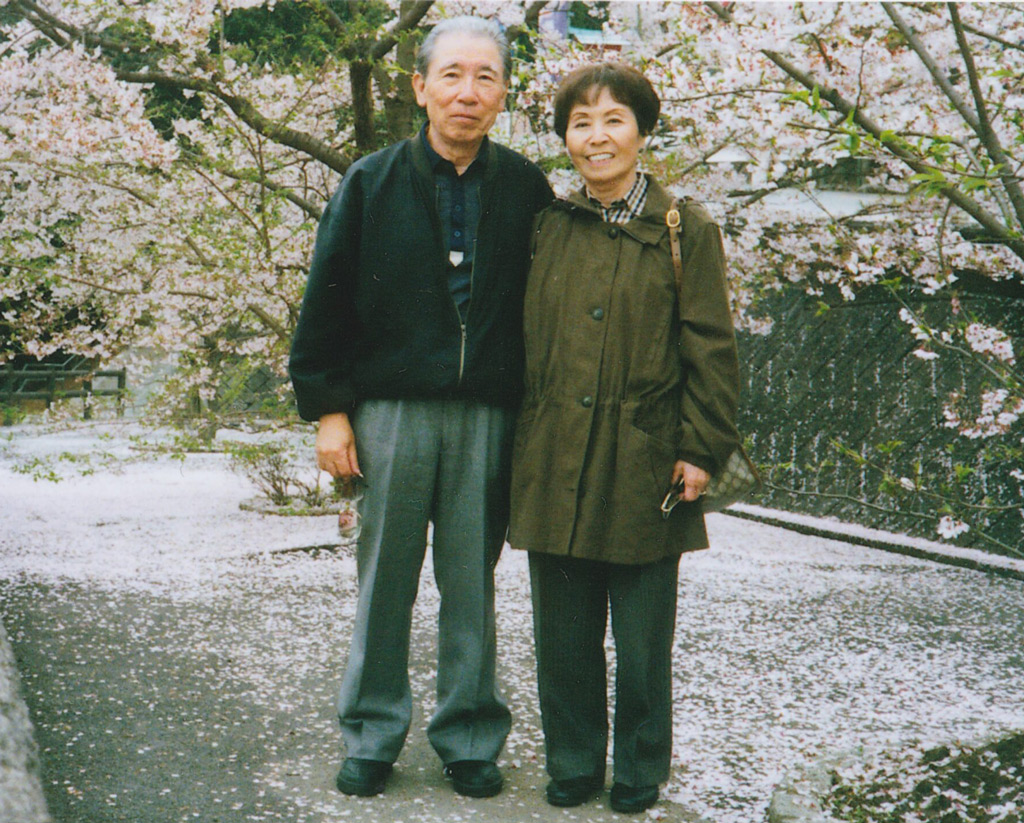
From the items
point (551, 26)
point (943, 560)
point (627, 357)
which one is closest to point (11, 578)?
point (627, 357)

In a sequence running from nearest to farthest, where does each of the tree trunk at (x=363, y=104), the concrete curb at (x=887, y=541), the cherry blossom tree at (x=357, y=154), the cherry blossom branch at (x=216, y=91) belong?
the cherry blossom tree at (x=357, y=154) < the tree trunk at (x=363, y=104) < the cherry blossom branch at (x=216, y=91) < the concrete curb at (x=887, y=541)

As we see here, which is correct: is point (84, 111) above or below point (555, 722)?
above

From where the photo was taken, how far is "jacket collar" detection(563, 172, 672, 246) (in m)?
2.57

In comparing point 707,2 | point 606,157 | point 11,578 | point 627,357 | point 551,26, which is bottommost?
point 11,578

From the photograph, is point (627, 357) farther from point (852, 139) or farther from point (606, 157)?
point (852, 139)

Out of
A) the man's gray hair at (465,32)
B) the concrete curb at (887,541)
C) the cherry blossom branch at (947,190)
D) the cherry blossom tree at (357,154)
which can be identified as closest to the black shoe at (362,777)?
the man's gray hair at (465,32)

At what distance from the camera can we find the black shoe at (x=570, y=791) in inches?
105

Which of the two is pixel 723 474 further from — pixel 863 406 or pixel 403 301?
pixel 863 406

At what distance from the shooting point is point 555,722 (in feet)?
8.79

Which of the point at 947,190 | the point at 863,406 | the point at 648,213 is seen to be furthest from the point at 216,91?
the point at 863,406

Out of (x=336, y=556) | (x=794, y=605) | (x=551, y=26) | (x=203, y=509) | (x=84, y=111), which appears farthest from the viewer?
(x=551, y=26)

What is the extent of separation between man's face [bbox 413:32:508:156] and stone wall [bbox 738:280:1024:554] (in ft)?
12.6

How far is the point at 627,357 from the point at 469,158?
696 millimetres

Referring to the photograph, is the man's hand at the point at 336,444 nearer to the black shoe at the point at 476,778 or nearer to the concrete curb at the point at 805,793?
the black shoe at the point at 476,778
